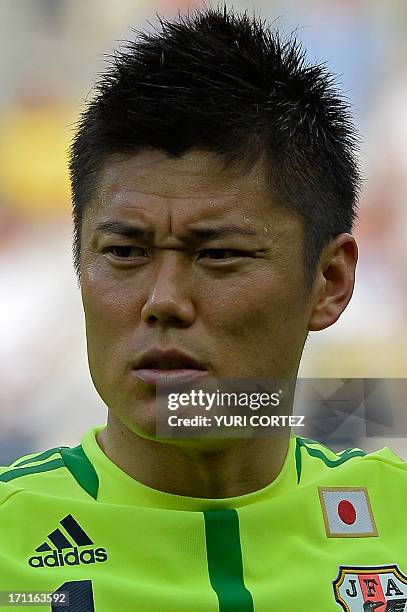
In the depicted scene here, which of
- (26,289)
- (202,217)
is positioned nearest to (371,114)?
(26,289)

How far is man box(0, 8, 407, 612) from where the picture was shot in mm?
1983

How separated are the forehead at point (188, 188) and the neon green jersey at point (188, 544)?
58 centimetres

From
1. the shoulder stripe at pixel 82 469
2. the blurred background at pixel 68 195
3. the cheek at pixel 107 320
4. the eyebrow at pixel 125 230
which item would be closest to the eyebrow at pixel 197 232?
the eyebrow at pixel 125 230

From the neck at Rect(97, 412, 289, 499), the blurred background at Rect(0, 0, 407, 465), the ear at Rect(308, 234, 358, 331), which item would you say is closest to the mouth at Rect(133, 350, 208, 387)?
the neck at Rect(97, 412, 289, 499)

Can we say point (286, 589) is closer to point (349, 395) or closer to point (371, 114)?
point (349, 395)

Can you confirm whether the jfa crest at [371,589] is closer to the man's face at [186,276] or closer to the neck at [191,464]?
the neck at [191,464]

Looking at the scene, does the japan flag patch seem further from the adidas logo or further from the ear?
the adidas logo

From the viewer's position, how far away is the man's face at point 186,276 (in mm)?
1973

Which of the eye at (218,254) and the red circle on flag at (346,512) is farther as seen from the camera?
the red circle on flag at (346,512)

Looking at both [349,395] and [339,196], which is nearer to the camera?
[339,196]

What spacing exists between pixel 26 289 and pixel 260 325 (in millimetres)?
2662

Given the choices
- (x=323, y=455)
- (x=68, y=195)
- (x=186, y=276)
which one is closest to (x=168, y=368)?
(x=186, y=276)

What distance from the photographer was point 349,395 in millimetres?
4215

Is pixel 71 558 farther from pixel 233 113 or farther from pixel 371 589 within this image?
pixel 233 113
